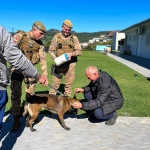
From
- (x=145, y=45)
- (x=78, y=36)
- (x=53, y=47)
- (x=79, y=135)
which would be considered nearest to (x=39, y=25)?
(x=53, y=47)

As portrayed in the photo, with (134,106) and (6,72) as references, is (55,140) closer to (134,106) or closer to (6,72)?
(6,72)

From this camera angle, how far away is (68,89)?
580cm

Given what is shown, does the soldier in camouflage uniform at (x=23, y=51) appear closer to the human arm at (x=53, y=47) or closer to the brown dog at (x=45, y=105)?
the brown dog at (x=45, y=105)

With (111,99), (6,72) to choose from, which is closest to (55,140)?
(111,99)

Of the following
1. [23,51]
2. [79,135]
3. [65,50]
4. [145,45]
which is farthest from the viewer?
[145,45]

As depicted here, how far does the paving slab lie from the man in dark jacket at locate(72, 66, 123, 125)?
0.92ft

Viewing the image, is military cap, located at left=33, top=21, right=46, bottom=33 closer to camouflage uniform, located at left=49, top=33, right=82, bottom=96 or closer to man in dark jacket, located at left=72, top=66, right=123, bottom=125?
man in dark jacket, located at left=72, top=66, right=123, bottom=125

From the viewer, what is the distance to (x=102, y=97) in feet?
14.3

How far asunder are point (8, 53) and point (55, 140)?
227cm

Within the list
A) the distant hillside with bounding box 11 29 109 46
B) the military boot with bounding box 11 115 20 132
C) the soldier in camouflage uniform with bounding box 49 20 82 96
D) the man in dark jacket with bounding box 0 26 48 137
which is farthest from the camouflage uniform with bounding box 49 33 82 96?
the man in dark jacket with bounding box 0 26 48 137

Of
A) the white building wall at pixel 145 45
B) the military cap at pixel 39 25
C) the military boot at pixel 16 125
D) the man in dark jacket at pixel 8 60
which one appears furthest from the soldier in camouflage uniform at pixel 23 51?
the white building wall at pixel 145 45

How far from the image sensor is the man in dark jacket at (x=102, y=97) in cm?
429

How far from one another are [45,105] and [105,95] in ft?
4.00

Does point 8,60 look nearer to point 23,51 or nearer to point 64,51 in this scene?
point 23,51
